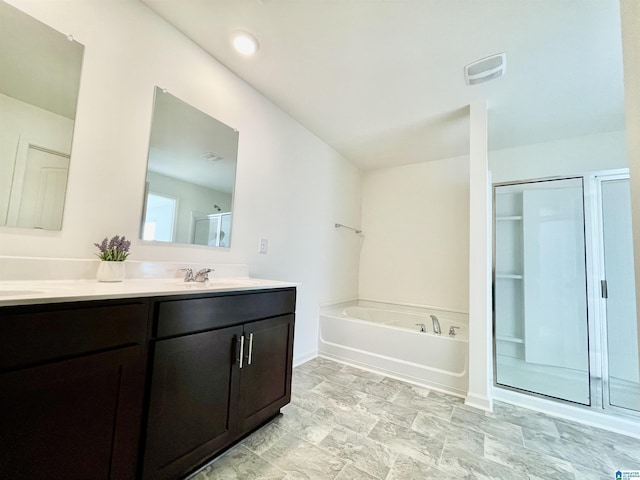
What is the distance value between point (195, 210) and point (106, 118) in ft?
2.15

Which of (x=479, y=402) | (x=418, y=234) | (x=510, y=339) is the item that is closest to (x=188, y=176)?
(x=479, y=402)

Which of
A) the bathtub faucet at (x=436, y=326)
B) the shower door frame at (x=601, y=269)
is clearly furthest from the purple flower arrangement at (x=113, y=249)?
the shower door frame at (x=601, y=269)

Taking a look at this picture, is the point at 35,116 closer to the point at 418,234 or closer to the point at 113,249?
the point at 113,249

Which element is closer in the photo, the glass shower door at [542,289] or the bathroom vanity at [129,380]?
the bathroom vanity at [129,380]

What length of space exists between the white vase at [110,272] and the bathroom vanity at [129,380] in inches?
7.6

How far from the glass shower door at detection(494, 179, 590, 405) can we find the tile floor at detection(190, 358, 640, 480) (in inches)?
22.6

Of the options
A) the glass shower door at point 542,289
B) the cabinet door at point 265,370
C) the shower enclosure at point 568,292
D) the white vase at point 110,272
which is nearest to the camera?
the white vase at point 110,272

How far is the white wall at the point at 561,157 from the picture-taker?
8.39 feet

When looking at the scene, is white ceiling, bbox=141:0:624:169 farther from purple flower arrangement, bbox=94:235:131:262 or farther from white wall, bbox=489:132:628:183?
purple flower arrangement, bbox=94:235:131:262

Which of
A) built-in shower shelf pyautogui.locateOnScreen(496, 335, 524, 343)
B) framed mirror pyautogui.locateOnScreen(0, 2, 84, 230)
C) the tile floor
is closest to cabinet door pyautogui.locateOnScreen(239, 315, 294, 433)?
the tile floor

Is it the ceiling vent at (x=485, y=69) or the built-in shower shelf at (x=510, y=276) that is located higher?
the ceiling vent at (x=485, y=69)

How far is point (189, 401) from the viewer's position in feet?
3.77

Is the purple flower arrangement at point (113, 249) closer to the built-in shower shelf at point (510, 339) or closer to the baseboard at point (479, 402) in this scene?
the baseboard at point (479, 402)

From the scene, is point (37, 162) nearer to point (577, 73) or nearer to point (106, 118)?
point (106, 118)
